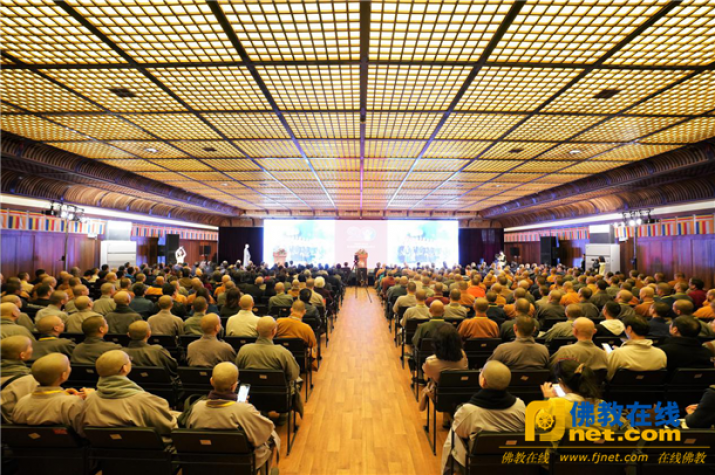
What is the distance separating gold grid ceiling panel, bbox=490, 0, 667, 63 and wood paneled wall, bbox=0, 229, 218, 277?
11.3m

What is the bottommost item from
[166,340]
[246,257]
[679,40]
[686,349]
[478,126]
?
[166,340]

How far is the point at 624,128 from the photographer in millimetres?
6285

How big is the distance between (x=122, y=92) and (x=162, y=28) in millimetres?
1990

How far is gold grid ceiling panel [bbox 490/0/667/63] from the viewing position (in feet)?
10.1

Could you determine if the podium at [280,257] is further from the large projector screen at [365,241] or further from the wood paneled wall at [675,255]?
the wood paneled wall at [675,255]

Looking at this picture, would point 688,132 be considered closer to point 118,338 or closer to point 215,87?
point 215,87

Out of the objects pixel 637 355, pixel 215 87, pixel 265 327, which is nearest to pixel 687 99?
pixel 637 355

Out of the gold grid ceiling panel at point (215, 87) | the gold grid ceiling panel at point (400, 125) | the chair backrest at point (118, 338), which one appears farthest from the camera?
the gold grid ceiling panel at point (400, 125)

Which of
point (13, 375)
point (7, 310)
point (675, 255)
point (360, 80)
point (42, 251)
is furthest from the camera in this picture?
point (42, 251)

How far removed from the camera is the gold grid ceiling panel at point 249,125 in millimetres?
5887

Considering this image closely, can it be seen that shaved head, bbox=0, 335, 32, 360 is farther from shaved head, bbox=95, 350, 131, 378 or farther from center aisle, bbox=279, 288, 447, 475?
center aisle, bbox=279, 288, 447, 475

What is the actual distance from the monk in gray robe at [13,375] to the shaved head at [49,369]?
461 mm

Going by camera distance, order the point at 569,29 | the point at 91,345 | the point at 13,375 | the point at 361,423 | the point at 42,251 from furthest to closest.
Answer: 1. the point at 42,251
2. the point at 361,423
3. the point at 91,345
4. the point at 569,29
5. the point at 13,375

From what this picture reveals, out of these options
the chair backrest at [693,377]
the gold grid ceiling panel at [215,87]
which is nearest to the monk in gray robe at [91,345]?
the gold grid ceiling panel at [215,87]
